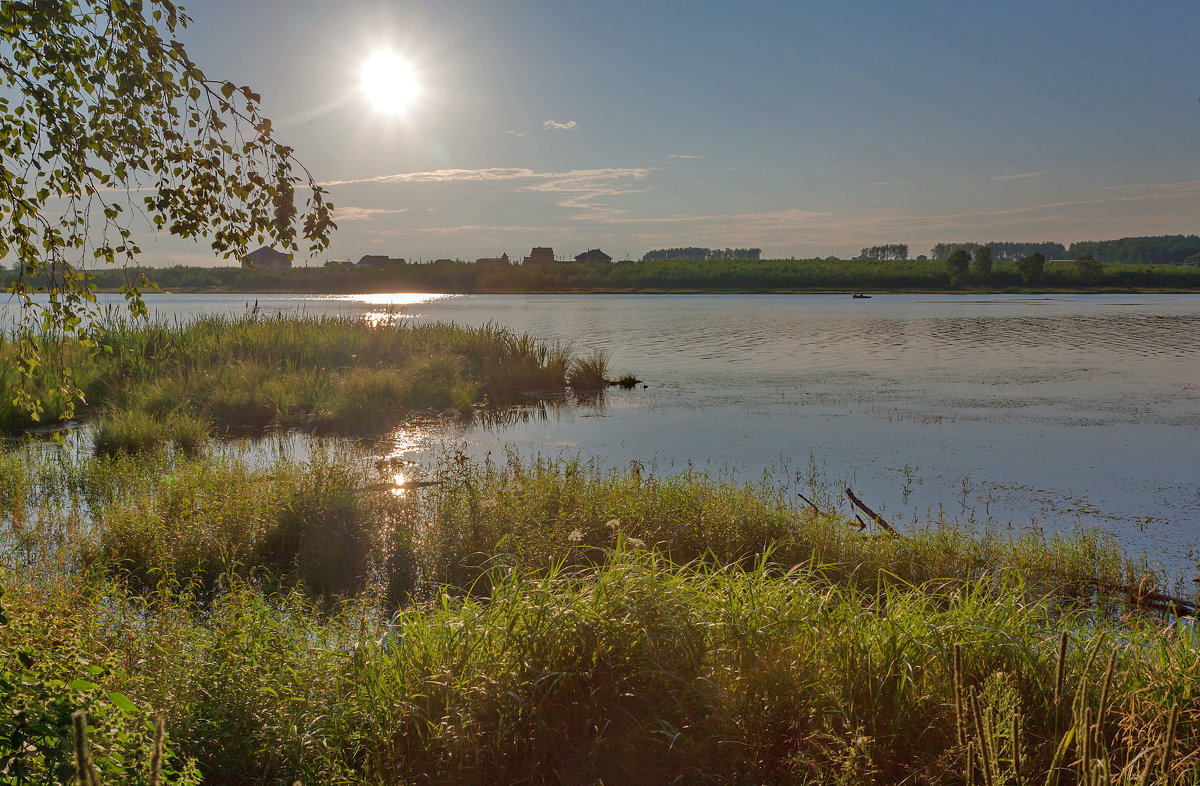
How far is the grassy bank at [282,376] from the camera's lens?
1459cm

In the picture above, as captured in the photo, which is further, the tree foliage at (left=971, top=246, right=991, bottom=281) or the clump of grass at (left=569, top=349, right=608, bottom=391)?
the tree foliage at (left=971, top=246, right=991, bottom=281)

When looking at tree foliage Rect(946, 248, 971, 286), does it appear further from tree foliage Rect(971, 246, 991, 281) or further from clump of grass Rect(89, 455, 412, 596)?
clump of grass Rect(89, 455, 412, 596)

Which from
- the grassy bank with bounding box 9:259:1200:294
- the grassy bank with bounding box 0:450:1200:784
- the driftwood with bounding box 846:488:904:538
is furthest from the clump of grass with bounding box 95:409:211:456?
the grassy bank with bounding box 9:259:1200:294

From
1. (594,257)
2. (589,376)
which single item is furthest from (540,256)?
(589,376)

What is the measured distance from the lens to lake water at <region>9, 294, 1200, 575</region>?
10336 mm

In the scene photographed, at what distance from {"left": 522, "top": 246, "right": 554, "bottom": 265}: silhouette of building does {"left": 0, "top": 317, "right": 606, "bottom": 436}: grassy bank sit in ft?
319

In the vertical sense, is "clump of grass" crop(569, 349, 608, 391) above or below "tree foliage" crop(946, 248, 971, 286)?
below

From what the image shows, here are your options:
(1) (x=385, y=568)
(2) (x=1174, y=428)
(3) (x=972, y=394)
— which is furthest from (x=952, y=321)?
(1) (x=385, y=568)


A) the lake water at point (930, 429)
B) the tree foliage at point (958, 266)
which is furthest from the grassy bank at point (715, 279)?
the lake water at point (930, 429)

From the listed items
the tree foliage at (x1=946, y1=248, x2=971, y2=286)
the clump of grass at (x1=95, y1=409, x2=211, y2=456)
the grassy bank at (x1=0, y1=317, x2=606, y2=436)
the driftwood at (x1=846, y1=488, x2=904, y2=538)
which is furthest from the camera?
the tree foliage at (x1=946, y1=248, x2=971, y2=286)

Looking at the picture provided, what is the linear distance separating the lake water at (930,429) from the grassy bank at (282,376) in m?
1.95

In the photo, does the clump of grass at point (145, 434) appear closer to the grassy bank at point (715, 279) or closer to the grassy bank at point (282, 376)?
the grassy bank at point (282, 376)

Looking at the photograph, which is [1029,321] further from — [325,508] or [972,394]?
[325,508]

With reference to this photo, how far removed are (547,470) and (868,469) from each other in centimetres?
508
